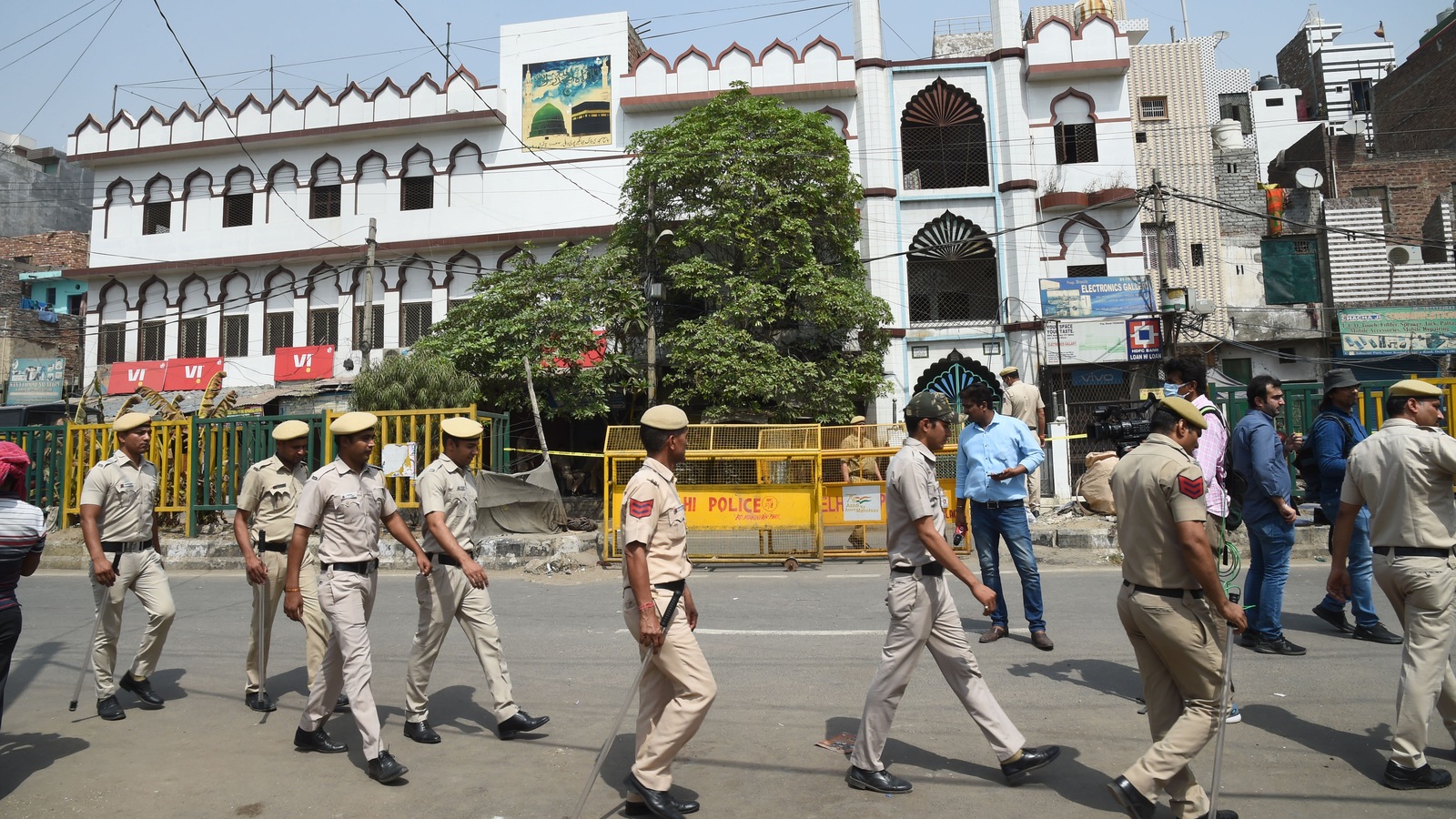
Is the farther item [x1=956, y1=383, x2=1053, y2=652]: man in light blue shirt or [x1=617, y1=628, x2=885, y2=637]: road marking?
[x1=617, y1=628, x2=885, y2=637]: road marking

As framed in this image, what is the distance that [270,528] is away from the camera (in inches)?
232

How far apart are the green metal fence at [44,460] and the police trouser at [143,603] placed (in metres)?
10.9

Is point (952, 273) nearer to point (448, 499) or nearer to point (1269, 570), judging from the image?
point (1269, 570)

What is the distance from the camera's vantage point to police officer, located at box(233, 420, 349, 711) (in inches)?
221

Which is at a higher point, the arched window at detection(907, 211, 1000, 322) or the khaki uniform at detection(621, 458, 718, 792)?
the arched window at detection(907, 211, 1000, 322)

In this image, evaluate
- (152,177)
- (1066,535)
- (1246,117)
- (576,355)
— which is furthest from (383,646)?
(1246,117)

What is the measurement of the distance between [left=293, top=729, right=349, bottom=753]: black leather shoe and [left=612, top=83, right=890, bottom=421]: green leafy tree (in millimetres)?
13990

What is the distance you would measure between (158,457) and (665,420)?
12939 mm

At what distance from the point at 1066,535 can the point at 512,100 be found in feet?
65.0

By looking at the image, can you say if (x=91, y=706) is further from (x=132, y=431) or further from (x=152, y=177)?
(x=152, y=177)

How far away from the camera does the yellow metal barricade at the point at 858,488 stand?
11359 mm

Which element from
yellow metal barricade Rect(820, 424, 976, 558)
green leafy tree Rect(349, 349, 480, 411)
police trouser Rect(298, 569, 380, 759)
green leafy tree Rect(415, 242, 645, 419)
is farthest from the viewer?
green leafy tree Rect(415, 242, 645, 419)

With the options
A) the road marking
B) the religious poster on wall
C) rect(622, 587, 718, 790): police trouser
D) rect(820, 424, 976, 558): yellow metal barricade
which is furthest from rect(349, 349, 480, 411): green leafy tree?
rect(622, 587, 718, 790): police trouser

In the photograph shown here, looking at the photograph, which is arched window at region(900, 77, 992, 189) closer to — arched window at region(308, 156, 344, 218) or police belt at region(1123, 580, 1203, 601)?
arched window at region(308, 156, 344, 218)
